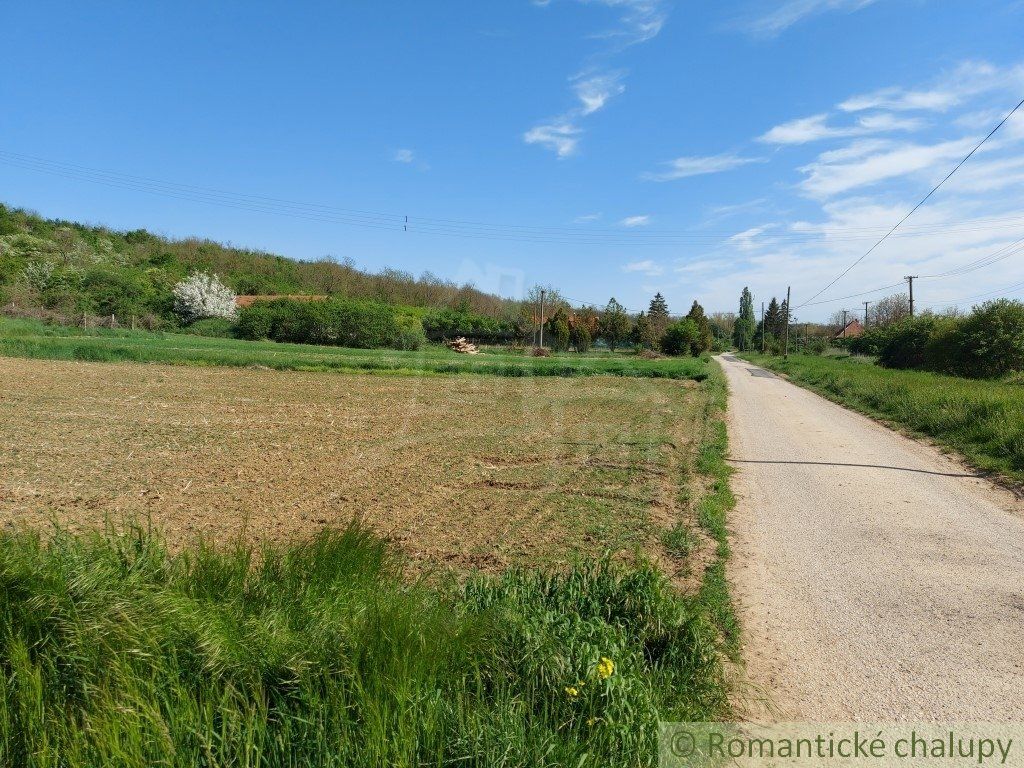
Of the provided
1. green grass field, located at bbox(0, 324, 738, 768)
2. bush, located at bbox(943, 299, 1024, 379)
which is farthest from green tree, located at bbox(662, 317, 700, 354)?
green grass field, located at bbox(0, 324, 738, 768)

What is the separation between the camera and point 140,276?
5984 centimetres

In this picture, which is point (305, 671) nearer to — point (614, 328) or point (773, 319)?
point (614, 328)

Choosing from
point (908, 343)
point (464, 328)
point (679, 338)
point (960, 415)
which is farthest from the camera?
point (679, 338)

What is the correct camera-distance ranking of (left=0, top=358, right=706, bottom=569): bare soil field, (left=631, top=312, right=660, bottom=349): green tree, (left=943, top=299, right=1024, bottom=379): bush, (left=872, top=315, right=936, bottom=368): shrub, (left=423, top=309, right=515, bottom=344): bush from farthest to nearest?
(left=631, top=312, right=660, bottom=349): green tree
(left=423, top=309, right=515, bottom=344): bush
(left=872, top=315, right=936, bottom=368): shrub
(left=943, top=299, right=1024, bottom=379): bush
(left=0, top=358, right=706, bottom=569): bare soil field

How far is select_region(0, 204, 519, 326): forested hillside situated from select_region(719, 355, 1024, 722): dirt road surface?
56491mm

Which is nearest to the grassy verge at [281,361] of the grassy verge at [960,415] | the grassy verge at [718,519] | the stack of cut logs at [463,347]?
the grassy verge at [960,415]

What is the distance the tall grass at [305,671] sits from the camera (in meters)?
2.57

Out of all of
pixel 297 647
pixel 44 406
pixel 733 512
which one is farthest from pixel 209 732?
pixel 44 406

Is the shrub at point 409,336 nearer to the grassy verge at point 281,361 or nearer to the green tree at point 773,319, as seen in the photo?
the grassy verge at point 281,361

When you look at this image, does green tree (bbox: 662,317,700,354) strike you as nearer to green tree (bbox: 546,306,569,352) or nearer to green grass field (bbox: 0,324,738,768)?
green tree (bbox: 546,306,569,352)

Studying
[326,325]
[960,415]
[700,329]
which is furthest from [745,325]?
[960,415]

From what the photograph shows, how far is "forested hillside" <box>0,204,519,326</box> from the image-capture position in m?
52.6

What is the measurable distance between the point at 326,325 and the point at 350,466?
155ft

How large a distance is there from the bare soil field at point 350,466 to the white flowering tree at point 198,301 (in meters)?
38.5
